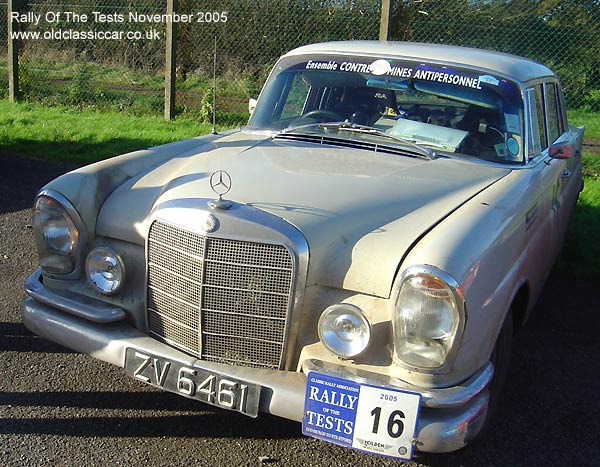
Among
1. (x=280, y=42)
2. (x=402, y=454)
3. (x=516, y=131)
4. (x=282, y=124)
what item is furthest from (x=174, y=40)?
(x=402, y=454)

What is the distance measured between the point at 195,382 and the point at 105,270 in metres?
0.71

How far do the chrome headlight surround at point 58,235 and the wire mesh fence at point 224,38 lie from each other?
3824 millimetres

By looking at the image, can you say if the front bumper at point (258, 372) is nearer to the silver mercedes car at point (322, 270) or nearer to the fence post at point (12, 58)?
the silver mercedes car at point (322, 270)

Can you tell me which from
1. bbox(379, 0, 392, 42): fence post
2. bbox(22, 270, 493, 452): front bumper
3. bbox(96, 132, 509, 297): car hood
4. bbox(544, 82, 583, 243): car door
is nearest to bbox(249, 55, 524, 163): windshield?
bbox(96, 132, 509, 297): car hood

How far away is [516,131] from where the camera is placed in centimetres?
406

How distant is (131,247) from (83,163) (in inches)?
203

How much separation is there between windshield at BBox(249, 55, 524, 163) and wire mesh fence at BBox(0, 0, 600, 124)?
2.49 metres

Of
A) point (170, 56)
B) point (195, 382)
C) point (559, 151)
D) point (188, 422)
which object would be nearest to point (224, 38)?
point (170, 56)

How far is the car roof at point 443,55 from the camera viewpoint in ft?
14.0

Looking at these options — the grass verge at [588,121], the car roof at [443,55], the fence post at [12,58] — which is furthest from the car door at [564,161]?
the fence post at [12,58]

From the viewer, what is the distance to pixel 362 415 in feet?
8.56

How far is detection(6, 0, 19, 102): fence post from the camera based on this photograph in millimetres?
11297

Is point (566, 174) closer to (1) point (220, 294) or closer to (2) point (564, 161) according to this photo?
(2) point (564, 161)

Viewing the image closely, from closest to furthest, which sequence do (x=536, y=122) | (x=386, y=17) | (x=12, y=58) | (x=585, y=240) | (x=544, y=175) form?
(x=544, y=175) → (x=536, y=122) → (x=585, y=240) → (x=386, y=17) → (x=12, y=58)
